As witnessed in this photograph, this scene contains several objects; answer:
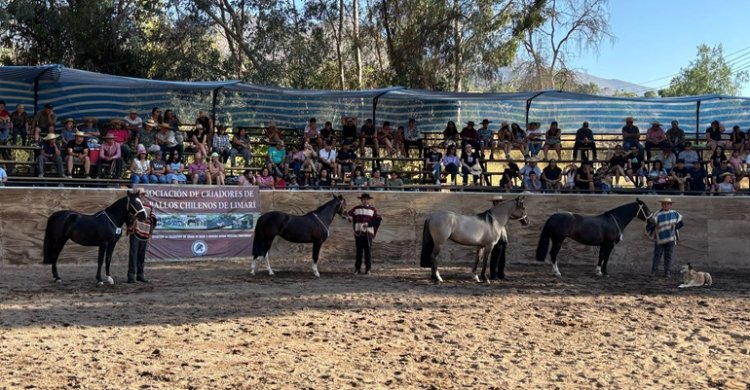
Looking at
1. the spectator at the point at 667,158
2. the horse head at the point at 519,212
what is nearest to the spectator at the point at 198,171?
the horse head at the point at 519,212

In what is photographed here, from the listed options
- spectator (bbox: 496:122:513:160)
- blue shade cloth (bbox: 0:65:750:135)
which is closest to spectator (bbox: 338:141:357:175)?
blue shade cloth (bbox: 0:65:750:135)

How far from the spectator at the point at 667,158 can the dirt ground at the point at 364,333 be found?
674 cm

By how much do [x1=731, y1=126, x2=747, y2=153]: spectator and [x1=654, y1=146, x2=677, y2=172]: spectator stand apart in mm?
1869

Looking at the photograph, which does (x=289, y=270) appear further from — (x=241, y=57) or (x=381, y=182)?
(x=241, y=57)

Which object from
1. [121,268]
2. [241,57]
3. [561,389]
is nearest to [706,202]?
[561,389]

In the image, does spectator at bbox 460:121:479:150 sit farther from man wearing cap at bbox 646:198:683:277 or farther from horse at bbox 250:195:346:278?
horse at bbox 250:195:346:278

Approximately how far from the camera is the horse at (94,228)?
13.2 m

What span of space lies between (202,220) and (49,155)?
14.7 ft

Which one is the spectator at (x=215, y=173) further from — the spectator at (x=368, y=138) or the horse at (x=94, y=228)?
the spectator at (x=368, y=138)

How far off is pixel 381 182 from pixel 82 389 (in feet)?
40.4

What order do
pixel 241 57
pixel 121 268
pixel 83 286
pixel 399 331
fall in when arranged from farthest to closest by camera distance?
pixel 241 57
pixel 121 268
pixel 83 286
pixel 399 331

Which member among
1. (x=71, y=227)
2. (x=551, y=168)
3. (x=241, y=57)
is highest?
(x=241, y=57)

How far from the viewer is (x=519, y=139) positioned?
2203cm

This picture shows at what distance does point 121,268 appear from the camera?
1527 cm
